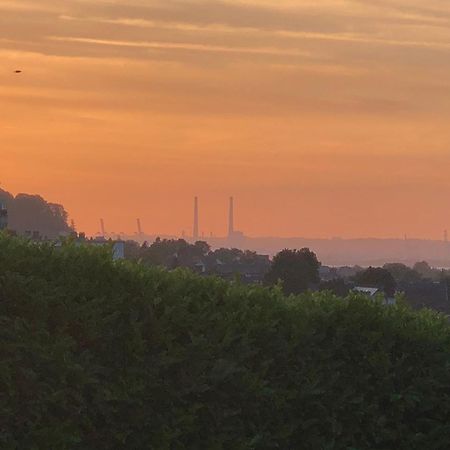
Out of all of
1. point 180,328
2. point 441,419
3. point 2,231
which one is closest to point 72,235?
point 2,231

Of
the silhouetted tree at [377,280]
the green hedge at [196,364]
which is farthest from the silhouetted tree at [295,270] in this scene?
the green hedge at [196,364]

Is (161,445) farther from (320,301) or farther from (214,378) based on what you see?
(320,301)

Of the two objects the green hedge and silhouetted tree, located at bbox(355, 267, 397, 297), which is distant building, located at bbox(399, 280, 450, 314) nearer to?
silhouetted tree, located at bbox(355, 267, 397, 297)

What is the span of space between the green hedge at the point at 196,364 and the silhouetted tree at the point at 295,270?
76.2 meters

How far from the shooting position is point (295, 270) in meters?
89.6

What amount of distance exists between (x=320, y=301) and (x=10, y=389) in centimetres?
330

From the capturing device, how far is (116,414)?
882 centimetres

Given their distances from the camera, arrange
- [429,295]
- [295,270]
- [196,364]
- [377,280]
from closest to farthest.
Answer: [196,364]
[295,270]
[377,280]
[429,295]

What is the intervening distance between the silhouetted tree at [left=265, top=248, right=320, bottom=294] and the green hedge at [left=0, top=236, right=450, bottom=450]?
7621 centimetres

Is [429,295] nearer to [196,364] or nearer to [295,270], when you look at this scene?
[295,270]

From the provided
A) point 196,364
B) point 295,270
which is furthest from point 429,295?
point 196,364

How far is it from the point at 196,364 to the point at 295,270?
264ft

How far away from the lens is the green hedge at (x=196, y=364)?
8.54 metres

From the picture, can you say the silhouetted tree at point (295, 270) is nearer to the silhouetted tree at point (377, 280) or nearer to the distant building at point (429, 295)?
the silhouetted tree at point (377, 280)
